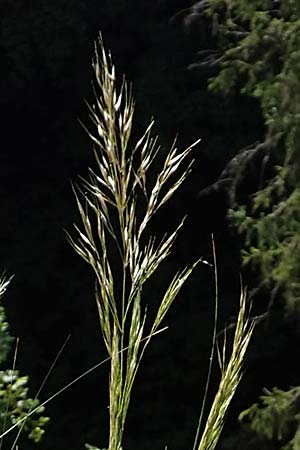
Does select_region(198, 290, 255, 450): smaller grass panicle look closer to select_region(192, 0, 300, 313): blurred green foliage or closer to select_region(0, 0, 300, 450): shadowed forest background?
select_region(192, 0, 300, 313): blurred green foliage

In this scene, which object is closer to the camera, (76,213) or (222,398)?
(222,398)

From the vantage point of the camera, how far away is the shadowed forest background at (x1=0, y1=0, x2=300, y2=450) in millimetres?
8898

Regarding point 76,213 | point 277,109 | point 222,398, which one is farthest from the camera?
point 76,213

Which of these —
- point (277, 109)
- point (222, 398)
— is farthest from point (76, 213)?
point (222, 398)

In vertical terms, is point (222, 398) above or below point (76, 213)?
above

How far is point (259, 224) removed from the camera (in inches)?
191

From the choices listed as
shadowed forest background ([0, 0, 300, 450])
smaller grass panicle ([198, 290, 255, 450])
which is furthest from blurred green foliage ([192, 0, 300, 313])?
smaller grass panicle ([198, 290, 255, 450])

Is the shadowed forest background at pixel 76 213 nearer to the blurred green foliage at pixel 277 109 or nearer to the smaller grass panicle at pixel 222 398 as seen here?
the blurred green foliage at pixel 277 109

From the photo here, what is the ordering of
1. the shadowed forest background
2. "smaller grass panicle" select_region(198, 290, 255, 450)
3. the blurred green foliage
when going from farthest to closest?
the shadowed forest background → the blurred green foliage → "smaller grass panicle" select_region(198, 290, 255, 450)

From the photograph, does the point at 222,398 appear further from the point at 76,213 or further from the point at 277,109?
the point at 76,213

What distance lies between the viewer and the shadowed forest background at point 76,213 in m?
8.90

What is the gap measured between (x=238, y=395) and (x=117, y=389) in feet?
26.0

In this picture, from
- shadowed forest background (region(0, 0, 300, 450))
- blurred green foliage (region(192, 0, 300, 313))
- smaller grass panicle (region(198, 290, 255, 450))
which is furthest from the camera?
shadowed forest background (region(0, 0, 300, 450))

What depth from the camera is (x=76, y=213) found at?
9.61 m
